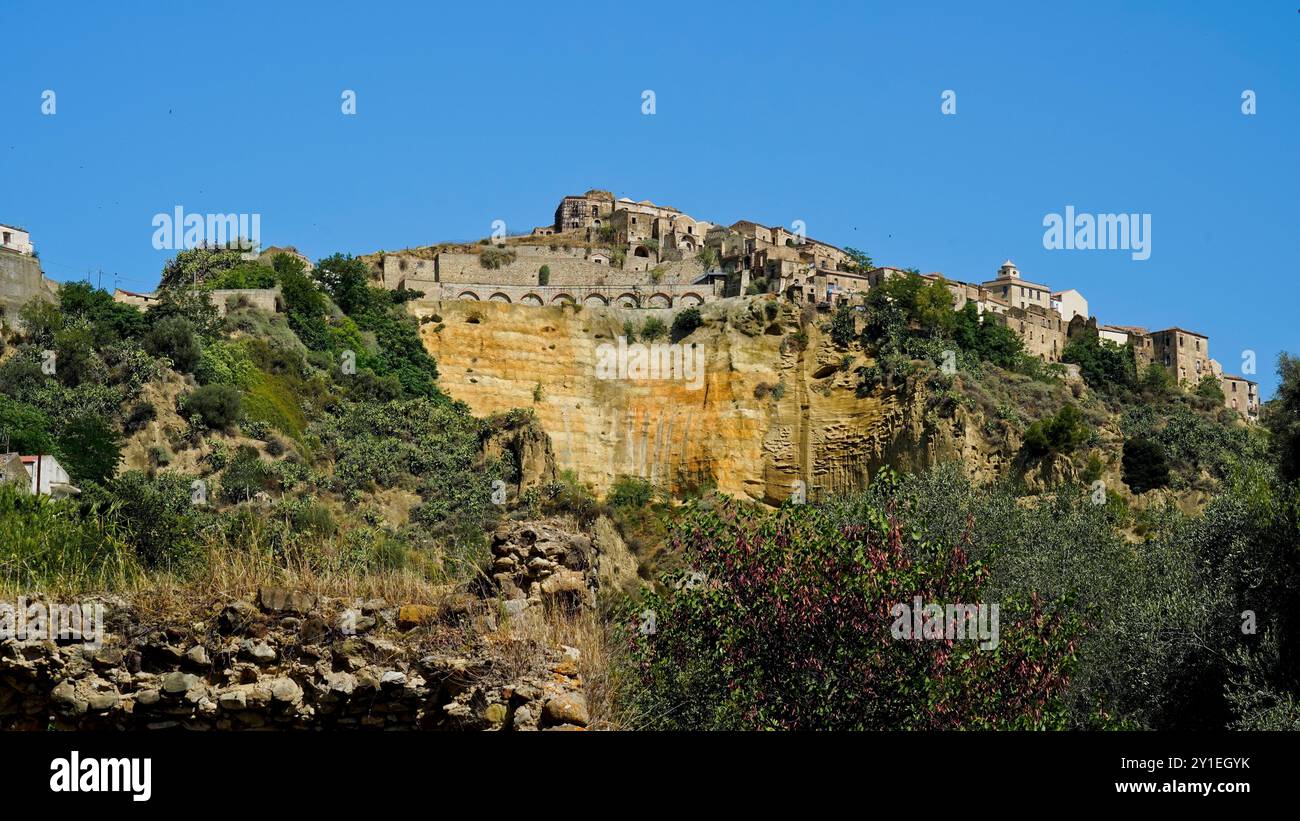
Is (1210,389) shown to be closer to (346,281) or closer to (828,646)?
(346,281)

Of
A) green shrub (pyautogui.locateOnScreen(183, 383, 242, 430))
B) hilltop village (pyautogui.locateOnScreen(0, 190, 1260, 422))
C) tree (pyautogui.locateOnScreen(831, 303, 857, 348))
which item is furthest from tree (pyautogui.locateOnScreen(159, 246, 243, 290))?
tree (pyautogui.locateOnScreen(831, 303, 857, 348))

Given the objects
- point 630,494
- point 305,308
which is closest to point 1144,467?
point 630,494

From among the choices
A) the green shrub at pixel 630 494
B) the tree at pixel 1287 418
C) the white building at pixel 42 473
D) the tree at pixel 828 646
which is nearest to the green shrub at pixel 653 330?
the green shrub at pixel 630 494

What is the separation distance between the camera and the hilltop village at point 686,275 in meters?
72.6

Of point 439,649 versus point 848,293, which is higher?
point 848,293

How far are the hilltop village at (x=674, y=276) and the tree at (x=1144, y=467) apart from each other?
15229mm

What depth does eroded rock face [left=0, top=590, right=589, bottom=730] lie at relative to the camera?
11.3 m

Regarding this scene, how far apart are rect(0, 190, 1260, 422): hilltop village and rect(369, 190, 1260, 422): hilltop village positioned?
0.08 m

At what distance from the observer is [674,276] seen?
76375 mm

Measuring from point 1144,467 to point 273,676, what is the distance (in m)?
52.1
